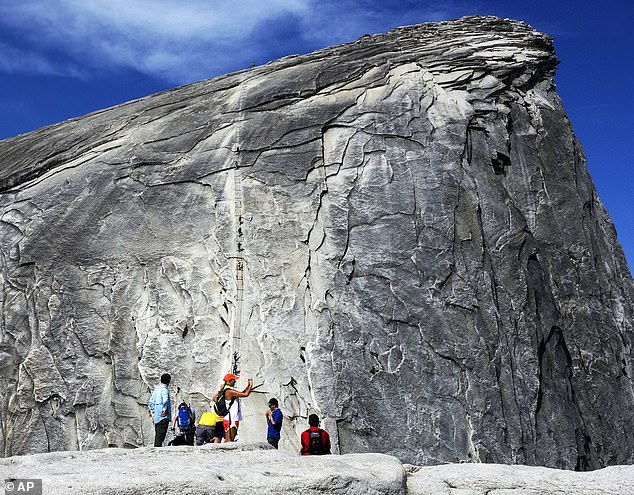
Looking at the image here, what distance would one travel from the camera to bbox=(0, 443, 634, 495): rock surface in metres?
8.50

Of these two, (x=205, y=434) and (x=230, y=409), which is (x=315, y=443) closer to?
(x=205, y=434)

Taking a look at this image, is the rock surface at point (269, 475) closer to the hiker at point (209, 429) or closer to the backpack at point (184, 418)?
the hiker at point (209, 429)

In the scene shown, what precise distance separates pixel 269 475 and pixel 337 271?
25.4 feet

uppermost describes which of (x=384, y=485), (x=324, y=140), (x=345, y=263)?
(x=324, y=140)

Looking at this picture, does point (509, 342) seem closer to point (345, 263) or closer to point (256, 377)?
point (345, 263)

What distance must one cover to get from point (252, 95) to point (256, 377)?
21.0 feet

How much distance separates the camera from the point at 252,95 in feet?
61.4

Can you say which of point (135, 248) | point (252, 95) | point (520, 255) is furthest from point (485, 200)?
point (135, 248)

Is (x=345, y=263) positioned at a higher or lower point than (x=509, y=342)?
higher

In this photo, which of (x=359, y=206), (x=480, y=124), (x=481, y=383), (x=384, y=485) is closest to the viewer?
(x=384, y=485)

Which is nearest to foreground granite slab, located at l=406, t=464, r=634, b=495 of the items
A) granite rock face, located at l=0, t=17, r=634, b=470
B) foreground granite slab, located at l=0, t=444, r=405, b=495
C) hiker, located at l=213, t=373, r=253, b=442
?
foreground granite slab, located at l=0, t=444, r=405, b=495

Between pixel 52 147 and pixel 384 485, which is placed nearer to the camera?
pixel 384 485

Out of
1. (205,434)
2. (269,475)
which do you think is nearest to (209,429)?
(205,434)

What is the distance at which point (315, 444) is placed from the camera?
11.2 metres
